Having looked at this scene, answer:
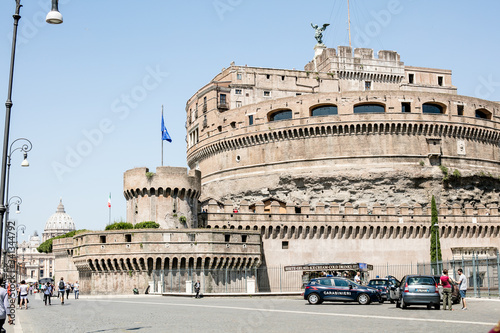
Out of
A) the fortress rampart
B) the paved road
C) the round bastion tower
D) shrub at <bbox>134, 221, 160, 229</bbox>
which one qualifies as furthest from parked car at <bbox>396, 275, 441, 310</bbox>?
the round bastion tower

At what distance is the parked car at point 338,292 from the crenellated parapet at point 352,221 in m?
23.2

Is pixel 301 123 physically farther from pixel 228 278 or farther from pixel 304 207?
pixel 228 278

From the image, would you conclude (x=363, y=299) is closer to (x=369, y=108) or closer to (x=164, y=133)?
(x=164, y=133)

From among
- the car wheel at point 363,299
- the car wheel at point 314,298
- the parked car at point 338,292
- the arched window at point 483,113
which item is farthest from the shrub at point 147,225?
the arched window at point 483,113

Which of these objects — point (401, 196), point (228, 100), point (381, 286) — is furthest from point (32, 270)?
point (381, 286)

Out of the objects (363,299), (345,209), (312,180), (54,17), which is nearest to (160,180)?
(345,209)

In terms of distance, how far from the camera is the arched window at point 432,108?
219 feet

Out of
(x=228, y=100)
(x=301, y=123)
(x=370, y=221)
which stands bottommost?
(x=370, y=221)

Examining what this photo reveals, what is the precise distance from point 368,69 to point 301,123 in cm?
1925

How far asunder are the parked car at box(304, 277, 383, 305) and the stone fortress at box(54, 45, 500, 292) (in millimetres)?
17474

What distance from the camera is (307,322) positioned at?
18.1 metres

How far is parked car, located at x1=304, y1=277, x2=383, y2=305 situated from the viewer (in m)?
28.3

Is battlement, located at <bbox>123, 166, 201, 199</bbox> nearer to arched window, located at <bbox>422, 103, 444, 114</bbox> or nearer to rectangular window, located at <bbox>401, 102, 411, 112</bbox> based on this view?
rectangular window, located at <bbox>401, 102, 411, 112</bbox>

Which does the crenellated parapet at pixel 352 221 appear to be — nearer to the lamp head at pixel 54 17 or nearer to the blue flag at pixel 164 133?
the blue flag at pixel 164 133
